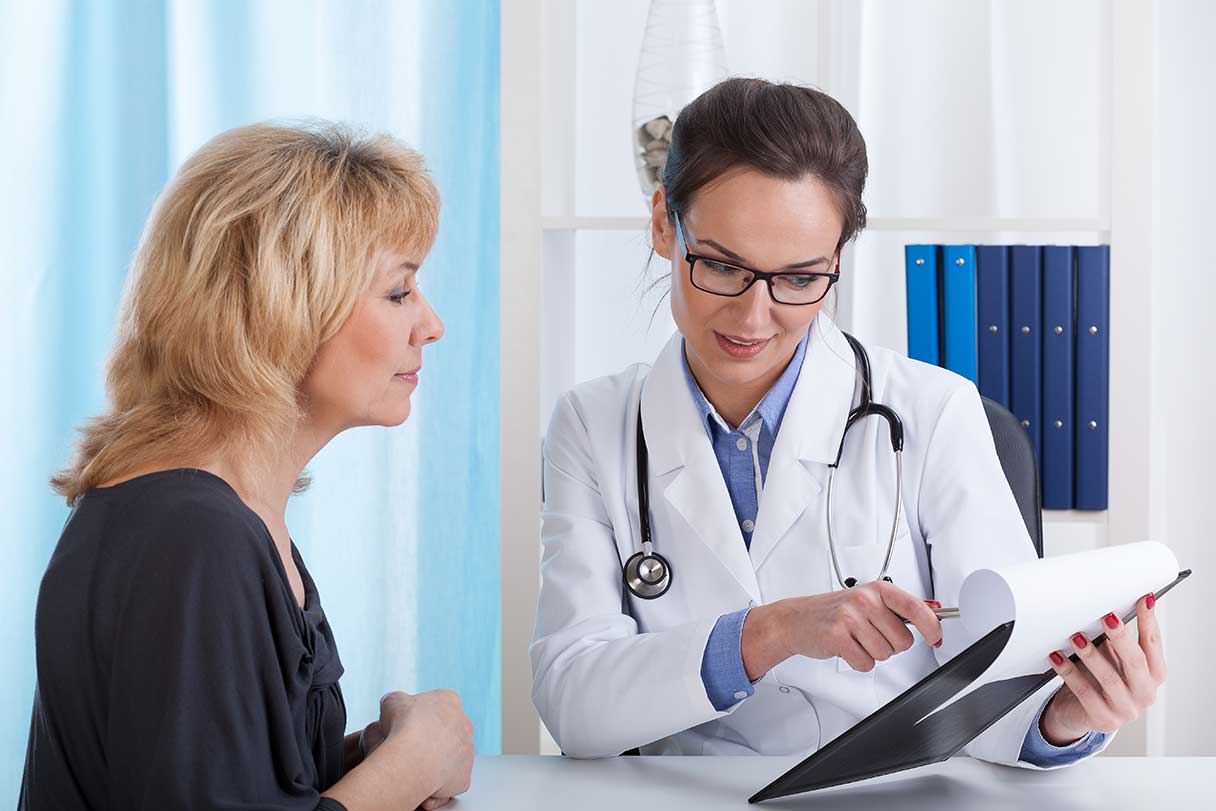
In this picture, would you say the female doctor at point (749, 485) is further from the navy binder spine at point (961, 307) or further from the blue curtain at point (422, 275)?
the blue curtain at point (422, 275)

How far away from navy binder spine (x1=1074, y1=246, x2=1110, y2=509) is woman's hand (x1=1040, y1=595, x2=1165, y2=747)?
830 millimetres

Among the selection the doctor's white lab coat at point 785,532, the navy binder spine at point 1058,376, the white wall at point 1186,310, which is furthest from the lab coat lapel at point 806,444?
the white wall at point 1186,310

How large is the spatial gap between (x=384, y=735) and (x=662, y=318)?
4.75ft

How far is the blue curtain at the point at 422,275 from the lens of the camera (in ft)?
5.73

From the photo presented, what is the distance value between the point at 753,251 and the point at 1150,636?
55cm

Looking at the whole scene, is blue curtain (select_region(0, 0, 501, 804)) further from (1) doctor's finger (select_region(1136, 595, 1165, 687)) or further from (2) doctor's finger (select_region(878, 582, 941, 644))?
(1) doctor's finger (select_region(1136, 595, 1165, 687))

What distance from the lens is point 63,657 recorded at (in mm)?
875

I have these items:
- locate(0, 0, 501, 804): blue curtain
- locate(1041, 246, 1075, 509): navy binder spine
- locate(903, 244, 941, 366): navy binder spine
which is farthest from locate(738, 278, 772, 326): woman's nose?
locate(0, 0, 501, 804): blue curtain

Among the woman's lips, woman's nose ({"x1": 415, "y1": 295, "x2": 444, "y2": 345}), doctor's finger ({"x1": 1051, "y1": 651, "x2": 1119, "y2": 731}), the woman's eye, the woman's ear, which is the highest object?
the woman's ear

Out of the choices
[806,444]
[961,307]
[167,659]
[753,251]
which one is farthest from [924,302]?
[167,659]

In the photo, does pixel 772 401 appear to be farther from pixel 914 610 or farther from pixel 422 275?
pixel 422 275

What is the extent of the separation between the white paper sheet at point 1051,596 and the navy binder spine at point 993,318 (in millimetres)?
857

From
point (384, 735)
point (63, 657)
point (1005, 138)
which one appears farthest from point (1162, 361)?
point (63, 657)

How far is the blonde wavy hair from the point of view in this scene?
0.97 metres
